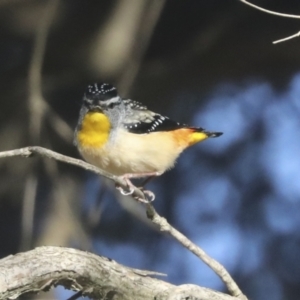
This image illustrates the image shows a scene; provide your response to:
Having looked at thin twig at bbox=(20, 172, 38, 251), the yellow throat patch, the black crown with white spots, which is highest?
the black crown with white spots

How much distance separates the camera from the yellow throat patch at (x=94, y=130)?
4.59 feet

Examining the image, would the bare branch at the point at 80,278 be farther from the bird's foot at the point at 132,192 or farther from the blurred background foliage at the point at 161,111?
the blurred background foliage at the point at 161,111

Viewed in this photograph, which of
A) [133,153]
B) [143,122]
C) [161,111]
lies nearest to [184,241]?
[133,153]

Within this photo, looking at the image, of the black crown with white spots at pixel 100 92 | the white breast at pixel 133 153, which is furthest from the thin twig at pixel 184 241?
the black crown with white spots at pixel 100 92

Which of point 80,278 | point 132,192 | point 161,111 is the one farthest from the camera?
point 161,111

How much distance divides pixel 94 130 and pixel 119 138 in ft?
0.18

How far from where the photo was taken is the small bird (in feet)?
4.58

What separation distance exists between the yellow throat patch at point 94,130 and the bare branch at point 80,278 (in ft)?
1.00

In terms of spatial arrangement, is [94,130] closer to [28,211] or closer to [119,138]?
[119,138]

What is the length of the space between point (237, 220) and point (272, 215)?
14cm

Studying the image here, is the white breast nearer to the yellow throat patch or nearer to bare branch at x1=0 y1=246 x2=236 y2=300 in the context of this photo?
the yellow throat patch

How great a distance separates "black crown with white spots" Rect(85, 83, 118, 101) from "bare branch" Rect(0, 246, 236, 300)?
0.39m

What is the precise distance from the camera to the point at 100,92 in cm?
142

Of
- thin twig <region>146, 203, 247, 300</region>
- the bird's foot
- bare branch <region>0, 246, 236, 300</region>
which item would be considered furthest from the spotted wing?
bare branch <region>0, 246, 236, 300</region>
